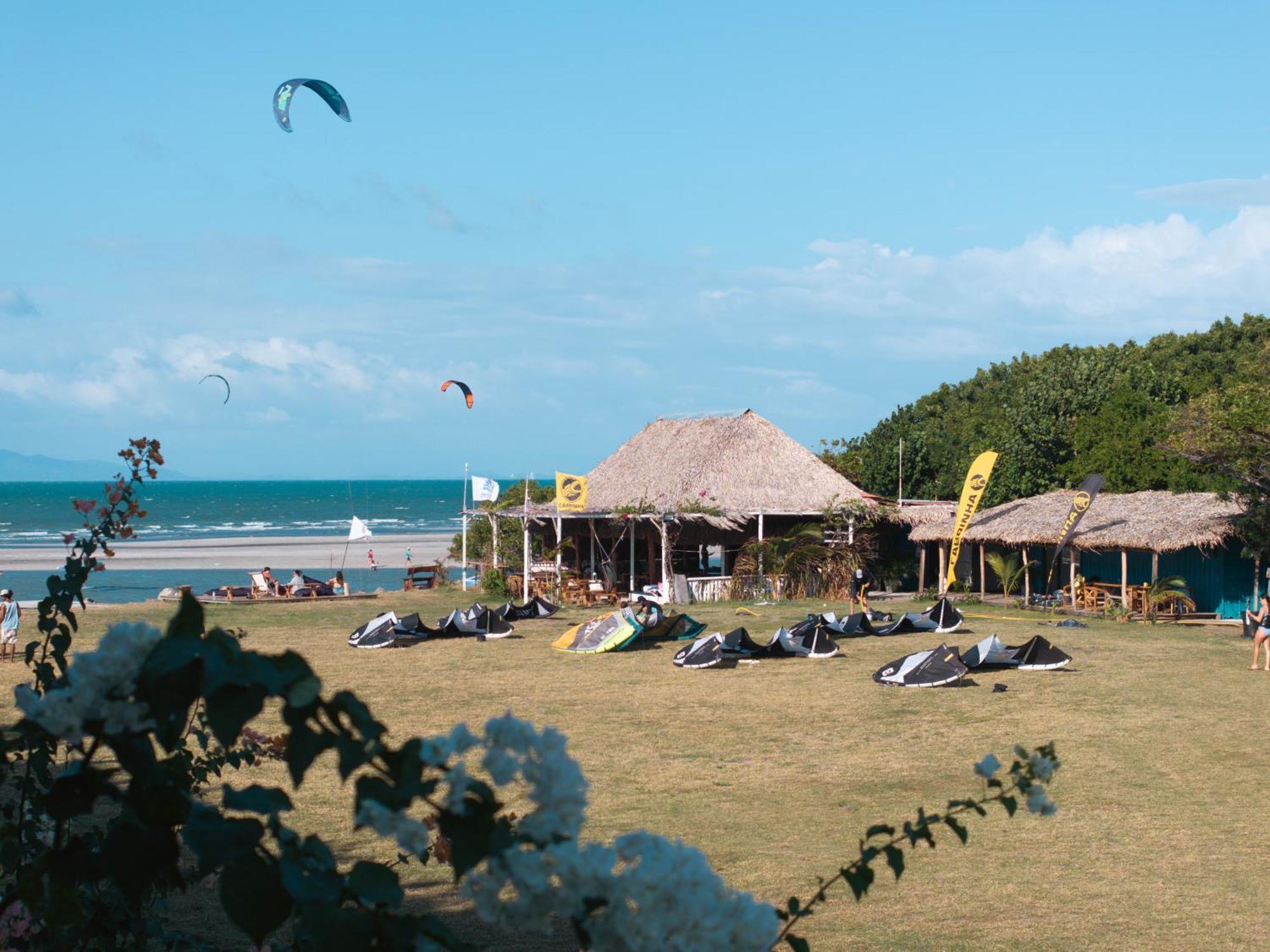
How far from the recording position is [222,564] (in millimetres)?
58438

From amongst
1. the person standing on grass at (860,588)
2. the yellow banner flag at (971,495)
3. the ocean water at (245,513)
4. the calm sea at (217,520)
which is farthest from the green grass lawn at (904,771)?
the ocean water at (245,513)

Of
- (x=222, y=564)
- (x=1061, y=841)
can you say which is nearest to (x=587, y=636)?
(x=1061, y=841)

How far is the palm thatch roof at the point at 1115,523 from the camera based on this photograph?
79.6ft

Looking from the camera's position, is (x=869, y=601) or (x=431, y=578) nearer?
(x=869, y=601)

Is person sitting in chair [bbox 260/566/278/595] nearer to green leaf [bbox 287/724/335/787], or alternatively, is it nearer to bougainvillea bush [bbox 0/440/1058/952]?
bougainvillea bush [bbox 0/440/1058/952]

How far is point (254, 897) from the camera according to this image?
1.50m

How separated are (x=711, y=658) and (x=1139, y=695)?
19.8 ft

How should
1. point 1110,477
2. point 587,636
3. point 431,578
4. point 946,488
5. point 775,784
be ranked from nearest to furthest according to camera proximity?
point 775,784
point 587,636
point 1110,477
point 431,578
point 946,488

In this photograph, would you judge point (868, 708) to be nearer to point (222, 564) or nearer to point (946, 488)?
point (946, 488)

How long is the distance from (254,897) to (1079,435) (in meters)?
34.5

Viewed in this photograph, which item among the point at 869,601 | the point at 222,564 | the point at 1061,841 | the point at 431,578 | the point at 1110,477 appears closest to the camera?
the point at 1061,841

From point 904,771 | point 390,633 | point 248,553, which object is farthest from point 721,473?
point 248,553

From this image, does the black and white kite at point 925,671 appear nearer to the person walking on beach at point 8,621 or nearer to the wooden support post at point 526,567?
the wooden support post at point 526,567

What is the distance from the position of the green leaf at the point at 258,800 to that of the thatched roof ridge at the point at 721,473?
28.2 metres
